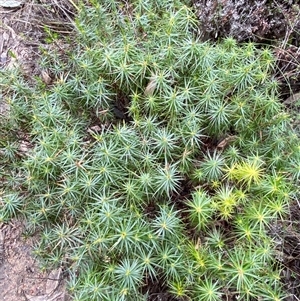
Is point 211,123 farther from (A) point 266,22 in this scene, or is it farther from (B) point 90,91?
(A) point 266,22

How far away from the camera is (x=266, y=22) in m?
2.26

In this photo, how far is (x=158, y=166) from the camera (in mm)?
1682

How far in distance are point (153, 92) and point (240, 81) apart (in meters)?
0.37

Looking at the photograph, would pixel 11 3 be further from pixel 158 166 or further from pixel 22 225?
pixel 158 166

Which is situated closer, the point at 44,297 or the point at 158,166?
the point at 158,166

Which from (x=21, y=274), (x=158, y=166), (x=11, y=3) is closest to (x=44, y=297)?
(x=21, y=274)

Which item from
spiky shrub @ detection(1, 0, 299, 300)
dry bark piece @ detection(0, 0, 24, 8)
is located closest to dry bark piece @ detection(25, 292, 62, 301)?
spiky shrub @ detection(1, 0, 299, 300)

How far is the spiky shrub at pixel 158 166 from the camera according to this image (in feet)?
5.26

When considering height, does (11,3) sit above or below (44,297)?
above

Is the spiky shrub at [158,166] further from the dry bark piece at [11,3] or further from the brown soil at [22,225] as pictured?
the dry bark piece at [11,3]

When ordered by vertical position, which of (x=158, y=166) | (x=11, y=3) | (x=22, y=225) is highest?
(x=158, y=166)

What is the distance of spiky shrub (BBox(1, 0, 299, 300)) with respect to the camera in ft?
5.26

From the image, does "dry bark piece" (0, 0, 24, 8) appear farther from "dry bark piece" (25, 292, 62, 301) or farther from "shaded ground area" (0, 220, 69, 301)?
"dry bark piece" (25, 292, 62, 301)

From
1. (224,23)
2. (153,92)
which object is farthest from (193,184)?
(224,23)
